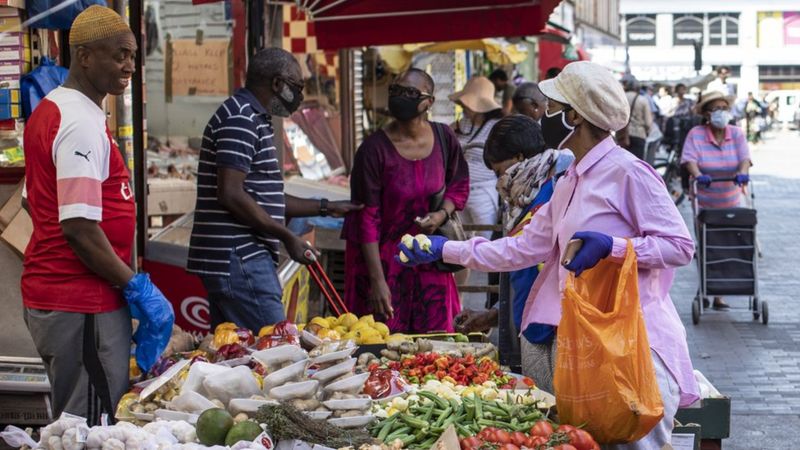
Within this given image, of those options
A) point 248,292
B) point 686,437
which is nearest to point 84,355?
point 248,292

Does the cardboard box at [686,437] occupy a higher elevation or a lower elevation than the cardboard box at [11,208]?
lower

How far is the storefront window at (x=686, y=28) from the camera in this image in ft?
223

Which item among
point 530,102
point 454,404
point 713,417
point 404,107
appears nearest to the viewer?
point 454,404

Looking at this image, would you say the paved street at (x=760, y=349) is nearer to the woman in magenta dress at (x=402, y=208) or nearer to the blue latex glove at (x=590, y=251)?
the woman in magenta dress at (x=402, y=208)

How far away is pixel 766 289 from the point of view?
13352 mm

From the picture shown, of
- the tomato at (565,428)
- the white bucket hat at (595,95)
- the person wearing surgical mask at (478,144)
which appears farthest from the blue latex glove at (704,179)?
the tomato at (565,428)

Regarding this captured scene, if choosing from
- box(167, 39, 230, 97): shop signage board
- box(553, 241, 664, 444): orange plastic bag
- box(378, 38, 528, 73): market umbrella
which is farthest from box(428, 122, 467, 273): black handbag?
box(378, 38, 528, 73): market umbrella

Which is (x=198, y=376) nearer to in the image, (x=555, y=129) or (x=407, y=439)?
(x=407, y=439)

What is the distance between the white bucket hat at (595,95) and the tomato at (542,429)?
1068 mm

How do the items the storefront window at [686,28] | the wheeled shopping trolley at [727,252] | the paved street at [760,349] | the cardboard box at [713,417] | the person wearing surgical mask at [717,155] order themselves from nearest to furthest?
the cardboard box at [713,417]
the paved street at [760,349]
the wheeled shopping trolley at [727,252]
the person wearing surgical mask at [717,155]
the storefront window at [686,28]

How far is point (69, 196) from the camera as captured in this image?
→ 15.1 feet

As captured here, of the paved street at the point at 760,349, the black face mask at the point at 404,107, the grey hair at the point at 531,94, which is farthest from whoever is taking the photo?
the grey hair at the point at 531,94

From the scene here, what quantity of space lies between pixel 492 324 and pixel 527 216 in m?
1.13

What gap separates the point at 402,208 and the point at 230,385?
2652 mm
